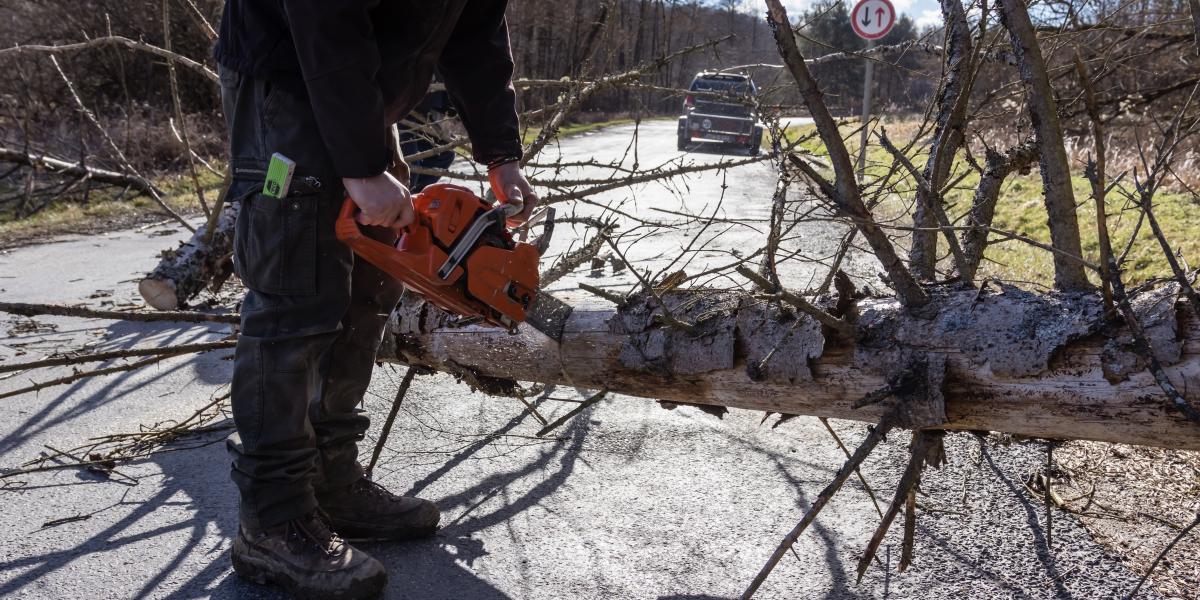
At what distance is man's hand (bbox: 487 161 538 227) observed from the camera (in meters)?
2.53

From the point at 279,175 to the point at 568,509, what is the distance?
1.28 m

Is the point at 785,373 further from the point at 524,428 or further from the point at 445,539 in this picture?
the point at 524,428

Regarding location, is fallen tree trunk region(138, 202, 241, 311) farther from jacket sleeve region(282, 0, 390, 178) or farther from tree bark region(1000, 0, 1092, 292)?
tree bark region(1000, 0, 1092, 292)

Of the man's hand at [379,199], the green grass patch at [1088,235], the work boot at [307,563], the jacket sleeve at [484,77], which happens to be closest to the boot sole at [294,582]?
the work boot at [307,563]

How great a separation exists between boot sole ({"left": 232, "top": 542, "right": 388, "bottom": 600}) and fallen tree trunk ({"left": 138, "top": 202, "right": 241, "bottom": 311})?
2.69 meters

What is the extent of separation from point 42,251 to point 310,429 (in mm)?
5730

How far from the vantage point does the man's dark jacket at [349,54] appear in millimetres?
1873

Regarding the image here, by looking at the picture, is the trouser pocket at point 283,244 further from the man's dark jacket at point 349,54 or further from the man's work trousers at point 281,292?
the man's dark jacket at point 349,54

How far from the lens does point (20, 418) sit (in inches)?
127

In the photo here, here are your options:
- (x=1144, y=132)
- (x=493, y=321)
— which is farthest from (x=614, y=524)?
(x=1144, y=132)

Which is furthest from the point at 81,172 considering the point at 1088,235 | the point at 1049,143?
the point at 1088,235

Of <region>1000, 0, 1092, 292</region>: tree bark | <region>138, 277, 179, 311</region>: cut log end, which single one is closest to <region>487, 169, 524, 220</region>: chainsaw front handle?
<region>1000, 0, 1092, 292</region>: tree bark

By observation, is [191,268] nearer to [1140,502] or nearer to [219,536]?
[219,536]

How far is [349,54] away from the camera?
6.21 feet
